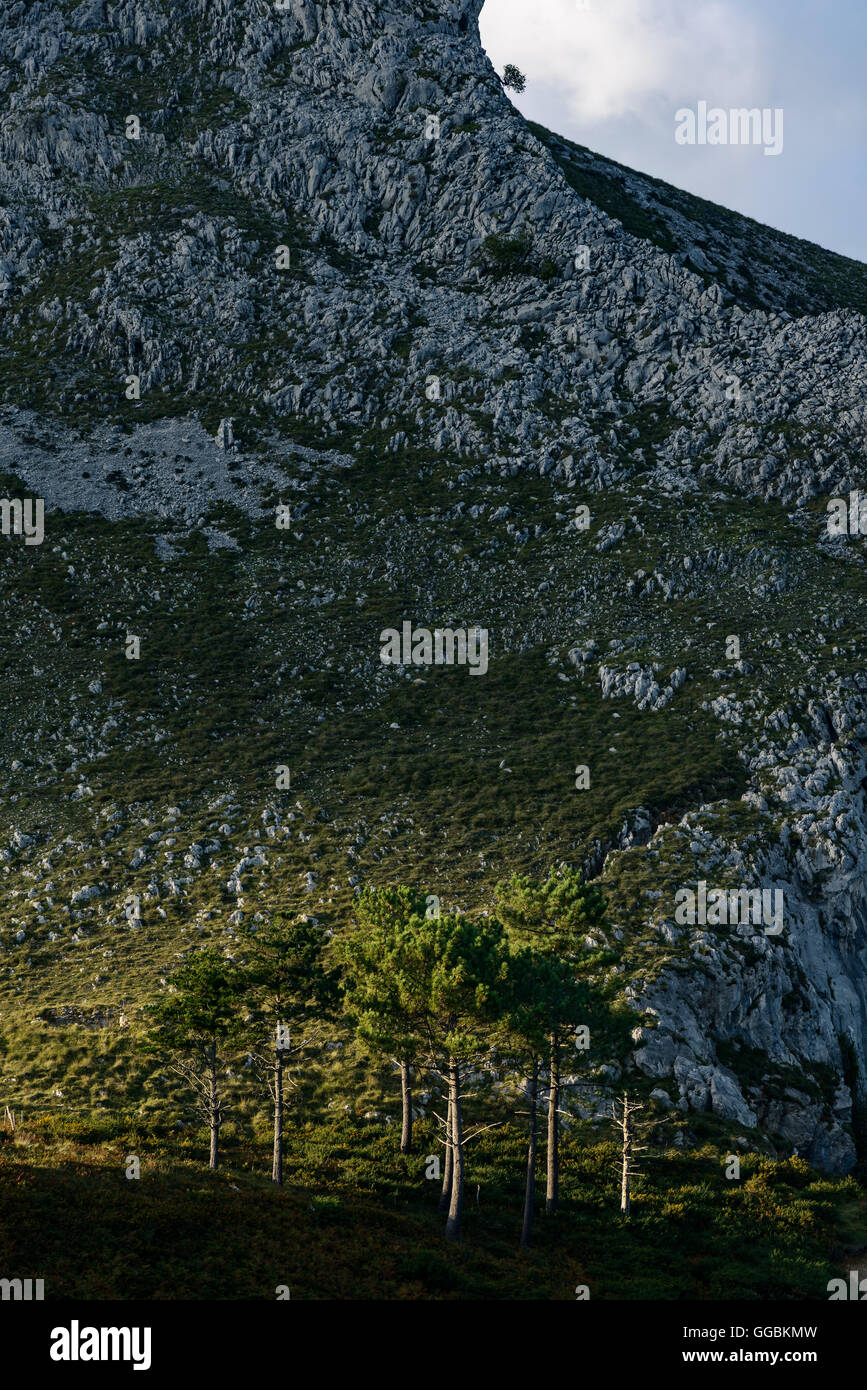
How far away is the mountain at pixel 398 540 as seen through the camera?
4784 cm

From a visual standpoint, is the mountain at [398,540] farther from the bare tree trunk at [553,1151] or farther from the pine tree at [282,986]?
the pine tree at [282,986]

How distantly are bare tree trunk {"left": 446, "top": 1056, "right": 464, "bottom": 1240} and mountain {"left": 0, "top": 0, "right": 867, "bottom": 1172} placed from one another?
6.62 m

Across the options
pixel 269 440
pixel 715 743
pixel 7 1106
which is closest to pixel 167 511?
pixel 269 440

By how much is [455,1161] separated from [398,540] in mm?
58553

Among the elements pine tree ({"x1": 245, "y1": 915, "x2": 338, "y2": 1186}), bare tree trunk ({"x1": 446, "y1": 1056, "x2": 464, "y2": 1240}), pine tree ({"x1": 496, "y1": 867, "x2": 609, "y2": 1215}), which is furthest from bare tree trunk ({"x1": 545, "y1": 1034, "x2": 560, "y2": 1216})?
pine tree ({"x1": 245, "y1": 915, "x2": 338, "y2": 1186})

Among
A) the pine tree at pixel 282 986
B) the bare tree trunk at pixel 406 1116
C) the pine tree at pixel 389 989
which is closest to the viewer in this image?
the pine tree at pixel 389 989

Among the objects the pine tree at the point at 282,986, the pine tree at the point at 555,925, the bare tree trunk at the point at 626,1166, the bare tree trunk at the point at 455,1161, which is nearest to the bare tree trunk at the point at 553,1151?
the pine tree at the point at 555,925

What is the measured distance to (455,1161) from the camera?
96.4 feet

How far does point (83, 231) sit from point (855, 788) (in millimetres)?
102457

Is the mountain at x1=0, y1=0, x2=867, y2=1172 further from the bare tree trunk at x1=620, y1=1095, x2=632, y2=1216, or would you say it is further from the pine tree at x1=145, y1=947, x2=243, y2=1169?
the pine tree at x1=145, y1=947, x2=243, y2=1169

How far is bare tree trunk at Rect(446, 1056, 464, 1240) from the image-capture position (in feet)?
94.0

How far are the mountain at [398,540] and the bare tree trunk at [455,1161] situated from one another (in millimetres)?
6616

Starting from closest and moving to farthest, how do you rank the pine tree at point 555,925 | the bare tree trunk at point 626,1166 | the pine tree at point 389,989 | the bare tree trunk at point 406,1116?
the pine tree at point 389,989
the pine tree at point 555,925
the bare tree trunk at point 626,1166
the bare tree trunk at point 406,1116

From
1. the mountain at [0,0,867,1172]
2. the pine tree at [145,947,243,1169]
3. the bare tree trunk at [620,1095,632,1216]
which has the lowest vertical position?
the bare tree trunk at [620,1095,632,1216]
